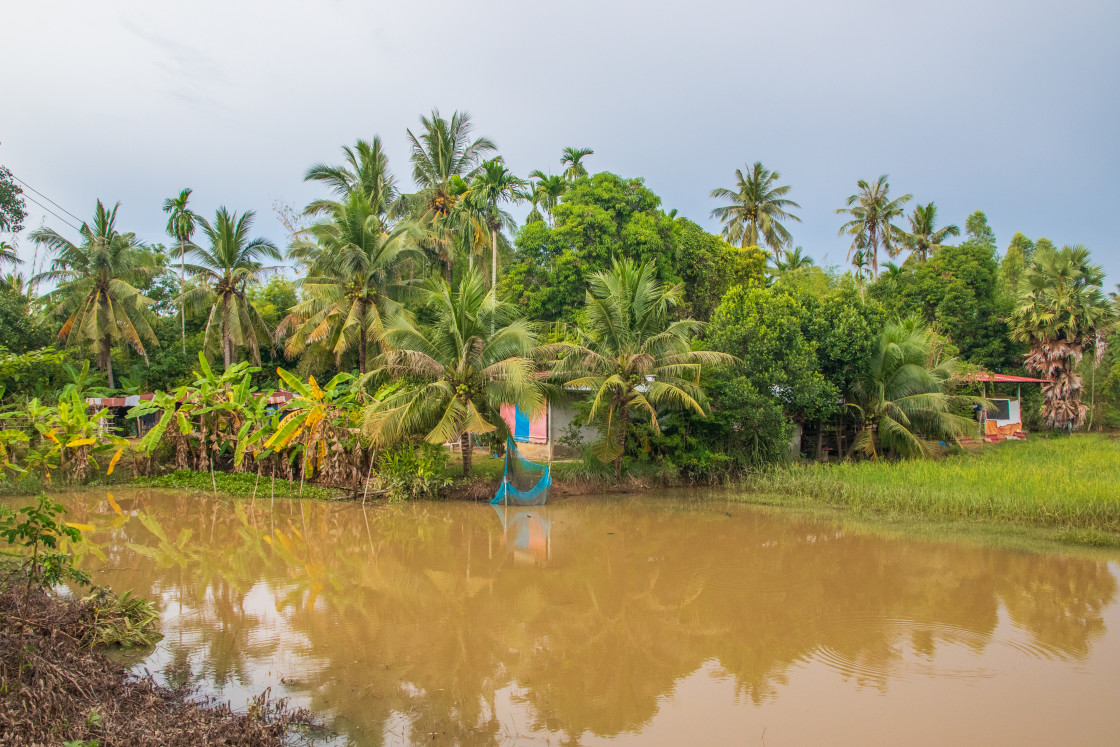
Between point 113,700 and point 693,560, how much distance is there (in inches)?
276

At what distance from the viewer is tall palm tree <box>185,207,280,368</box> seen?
66.6 ft

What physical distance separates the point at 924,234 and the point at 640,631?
2981 centimetres

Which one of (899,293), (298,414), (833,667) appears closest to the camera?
(833,667)

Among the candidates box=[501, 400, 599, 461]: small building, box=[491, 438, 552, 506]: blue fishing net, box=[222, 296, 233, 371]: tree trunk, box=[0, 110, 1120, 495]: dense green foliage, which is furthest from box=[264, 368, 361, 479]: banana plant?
box=[222, 296, 233, 371]: tree trunk

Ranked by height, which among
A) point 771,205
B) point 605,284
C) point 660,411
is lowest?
point 660,411

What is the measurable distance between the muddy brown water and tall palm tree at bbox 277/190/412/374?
25.9ft

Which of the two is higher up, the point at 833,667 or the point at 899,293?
the point at 899,293

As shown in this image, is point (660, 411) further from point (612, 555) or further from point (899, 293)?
point (899, 293)

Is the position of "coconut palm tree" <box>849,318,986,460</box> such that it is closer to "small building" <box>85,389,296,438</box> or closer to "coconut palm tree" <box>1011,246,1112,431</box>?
"coconut palm tree" <box>1011,246,1112,431</box>

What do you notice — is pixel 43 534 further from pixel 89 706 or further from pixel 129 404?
pixel 129 404

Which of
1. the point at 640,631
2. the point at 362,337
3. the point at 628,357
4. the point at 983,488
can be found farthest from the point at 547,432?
the point at 640,631

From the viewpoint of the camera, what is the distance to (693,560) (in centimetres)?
938

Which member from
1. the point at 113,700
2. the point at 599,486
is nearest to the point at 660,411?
the point at 599,486

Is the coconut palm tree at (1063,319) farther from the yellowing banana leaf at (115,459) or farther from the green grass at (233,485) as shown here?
the yellowing banana leaf at (115,459)
